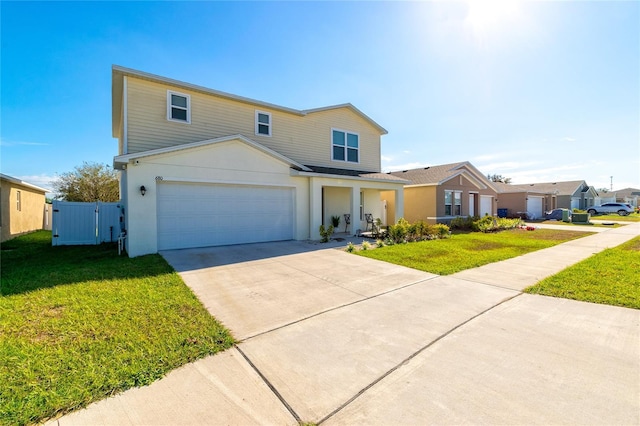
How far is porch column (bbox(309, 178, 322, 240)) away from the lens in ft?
39.7

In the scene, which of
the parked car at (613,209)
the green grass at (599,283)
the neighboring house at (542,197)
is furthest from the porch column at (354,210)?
the parked car at (613,209)

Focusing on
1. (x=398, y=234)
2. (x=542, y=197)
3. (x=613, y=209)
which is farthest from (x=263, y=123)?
(x=613, y=209)

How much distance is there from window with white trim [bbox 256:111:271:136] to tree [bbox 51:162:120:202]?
1557 centimetres

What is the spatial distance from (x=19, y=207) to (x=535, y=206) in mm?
43272

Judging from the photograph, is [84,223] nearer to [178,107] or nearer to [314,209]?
[178,107]

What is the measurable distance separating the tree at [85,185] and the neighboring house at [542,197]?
33.9 metres

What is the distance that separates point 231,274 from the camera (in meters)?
6.64

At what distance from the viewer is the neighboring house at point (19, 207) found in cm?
1230

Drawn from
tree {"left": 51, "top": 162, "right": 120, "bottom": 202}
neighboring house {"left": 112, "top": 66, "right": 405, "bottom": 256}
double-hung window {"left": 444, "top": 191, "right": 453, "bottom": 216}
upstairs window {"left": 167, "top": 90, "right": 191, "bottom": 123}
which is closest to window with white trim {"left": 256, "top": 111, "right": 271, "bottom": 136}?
neighboring house {"left": 112, "top": 66, "right": 405, "bottom": 256}

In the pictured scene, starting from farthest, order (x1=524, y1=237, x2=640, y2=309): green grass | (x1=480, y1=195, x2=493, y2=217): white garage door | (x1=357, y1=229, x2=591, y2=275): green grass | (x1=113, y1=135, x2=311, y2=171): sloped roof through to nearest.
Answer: (x1=480, y1=195, x2=493, y2=217): white garage door, (x1=113, y1=135, x2=311, y2=171): sloped roof, (x1=357, y1=229, x2=591, y2=275): green grass, (x1=524, y1=237, x2=640, y2=309): green grass

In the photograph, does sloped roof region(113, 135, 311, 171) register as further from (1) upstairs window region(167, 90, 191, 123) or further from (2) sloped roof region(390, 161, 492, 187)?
(2) sloped roof region(390, 161, 492, 187)

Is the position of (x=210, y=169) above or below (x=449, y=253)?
above

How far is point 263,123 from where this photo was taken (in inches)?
510

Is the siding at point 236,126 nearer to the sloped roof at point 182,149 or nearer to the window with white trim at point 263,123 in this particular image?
the window with white trim at point 263,123
